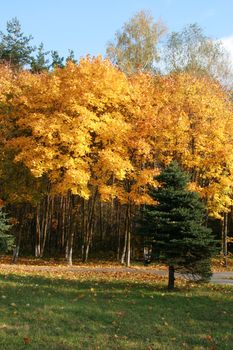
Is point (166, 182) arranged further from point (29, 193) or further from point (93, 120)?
point (29, 193)

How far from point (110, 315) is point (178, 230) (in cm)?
521

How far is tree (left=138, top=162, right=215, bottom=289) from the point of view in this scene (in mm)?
14773

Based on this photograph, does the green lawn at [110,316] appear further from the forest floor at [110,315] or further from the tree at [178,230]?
the tree at [178,230]

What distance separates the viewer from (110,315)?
10.7 metres

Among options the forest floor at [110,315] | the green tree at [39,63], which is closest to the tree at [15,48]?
the green tree at [39,63]

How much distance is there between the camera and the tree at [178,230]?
1477 cm

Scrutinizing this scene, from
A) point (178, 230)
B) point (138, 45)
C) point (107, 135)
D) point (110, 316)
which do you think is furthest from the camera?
point (138, 45)

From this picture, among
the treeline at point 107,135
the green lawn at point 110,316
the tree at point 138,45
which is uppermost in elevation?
the tree at point 138,45

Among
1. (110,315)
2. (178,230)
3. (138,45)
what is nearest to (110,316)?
(110,315)

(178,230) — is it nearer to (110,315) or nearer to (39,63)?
(110,315)

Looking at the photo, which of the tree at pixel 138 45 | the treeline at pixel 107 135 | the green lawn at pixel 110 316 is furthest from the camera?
the tree at pixel 138 45

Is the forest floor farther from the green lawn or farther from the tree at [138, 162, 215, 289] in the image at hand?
the tree at [138, 162, 215, 289]

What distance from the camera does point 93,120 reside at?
23016 millimetres

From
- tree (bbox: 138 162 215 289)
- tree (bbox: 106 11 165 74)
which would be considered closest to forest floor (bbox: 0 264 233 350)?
tree (bbox: 138 162 215 289)
